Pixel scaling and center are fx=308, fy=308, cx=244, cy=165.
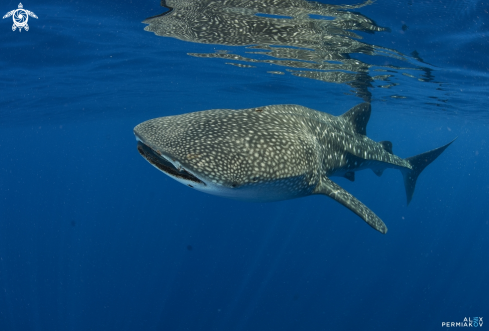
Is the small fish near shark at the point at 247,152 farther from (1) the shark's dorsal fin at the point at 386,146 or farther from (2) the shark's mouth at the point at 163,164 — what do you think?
(1) the shark's dorsal fin at the point at 386,146

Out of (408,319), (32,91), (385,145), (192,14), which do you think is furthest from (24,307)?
(408,319)

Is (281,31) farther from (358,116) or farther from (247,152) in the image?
(247,152)

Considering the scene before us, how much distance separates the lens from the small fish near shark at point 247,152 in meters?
3.06

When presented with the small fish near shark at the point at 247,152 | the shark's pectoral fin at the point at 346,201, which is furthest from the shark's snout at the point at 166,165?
the shark's pectoral fin at the point at 346,201

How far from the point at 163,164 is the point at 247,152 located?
0.91m

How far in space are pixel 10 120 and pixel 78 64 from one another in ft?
71.2

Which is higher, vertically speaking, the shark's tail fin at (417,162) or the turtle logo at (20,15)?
the turtle logo at (20,15)

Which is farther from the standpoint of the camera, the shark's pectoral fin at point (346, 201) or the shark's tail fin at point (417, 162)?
the shark's tail fin at point (417, 162)

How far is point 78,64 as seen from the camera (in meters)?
14.0

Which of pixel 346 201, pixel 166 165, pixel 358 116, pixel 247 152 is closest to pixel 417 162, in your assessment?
pixel 358 116

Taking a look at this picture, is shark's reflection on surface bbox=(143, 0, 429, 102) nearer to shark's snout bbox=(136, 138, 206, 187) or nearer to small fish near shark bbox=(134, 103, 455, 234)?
small fish near shark bbox=(134, 103, 455, 234)

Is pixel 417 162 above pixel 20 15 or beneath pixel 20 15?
beneath

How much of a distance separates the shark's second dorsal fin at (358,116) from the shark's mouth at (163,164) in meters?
4.93

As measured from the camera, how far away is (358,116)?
710cm
